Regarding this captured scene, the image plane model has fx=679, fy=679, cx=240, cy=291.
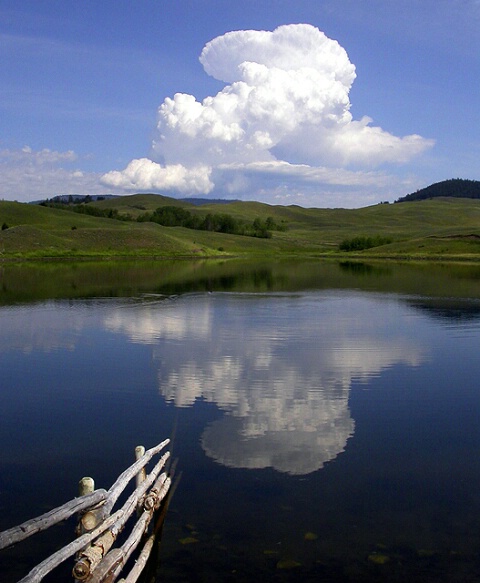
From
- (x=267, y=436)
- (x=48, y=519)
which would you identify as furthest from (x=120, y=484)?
(x=267, y=436)

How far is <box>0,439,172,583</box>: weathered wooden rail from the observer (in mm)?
8188

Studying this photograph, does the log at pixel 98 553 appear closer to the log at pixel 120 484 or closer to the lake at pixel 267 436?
the log at pixel 120 484

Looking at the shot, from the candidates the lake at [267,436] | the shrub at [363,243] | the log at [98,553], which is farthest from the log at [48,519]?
the shrub at [363,243]

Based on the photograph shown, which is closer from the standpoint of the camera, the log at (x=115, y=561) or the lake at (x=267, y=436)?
the log at (x=115, y=561)

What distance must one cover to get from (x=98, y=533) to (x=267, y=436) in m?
8.20

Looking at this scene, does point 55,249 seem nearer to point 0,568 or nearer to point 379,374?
point 379,374

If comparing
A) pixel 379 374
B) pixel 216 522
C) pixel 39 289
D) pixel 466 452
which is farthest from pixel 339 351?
pixel 39 289

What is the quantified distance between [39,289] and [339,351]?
39.2 m

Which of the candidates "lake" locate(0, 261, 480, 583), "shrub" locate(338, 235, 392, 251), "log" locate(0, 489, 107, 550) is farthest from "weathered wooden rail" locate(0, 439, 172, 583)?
"shrub" locate(338, 235, 392, 251)

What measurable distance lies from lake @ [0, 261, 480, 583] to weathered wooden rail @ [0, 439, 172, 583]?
771 millimetres

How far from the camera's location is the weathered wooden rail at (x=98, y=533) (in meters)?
8.19

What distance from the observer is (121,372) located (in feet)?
81.1

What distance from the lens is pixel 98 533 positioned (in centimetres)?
896

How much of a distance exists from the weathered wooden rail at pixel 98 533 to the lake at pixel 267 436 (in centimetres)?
77
